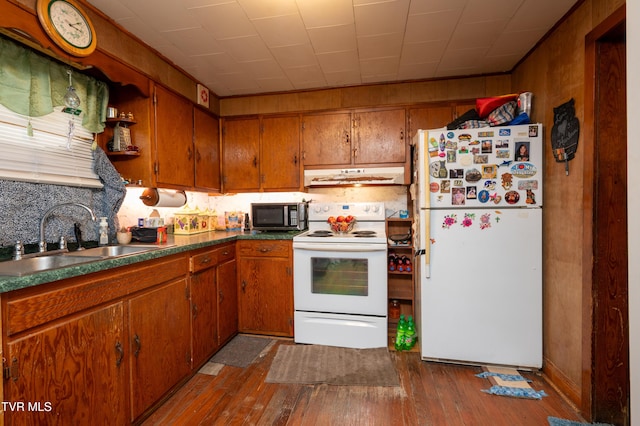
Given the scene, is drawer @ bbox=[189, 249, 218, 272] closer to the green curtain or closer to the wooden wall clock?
the green curtain

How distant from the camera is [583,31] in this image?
5.61 feet

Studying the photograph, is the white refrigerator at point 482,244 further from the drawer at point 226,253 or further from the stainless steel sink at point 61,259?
the stainless steel sink at point 61,259

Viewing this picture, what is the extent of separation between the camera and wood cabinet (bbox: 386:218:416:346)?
281 centimetres

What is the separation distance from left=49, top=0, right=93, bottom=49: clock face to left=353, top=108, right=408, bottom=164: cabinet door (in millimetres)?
2140

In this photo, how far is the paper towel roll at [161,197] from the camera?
2418 mm

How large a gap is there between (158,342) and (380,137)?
8.14 feet

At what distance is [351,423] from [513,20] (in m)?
2.68

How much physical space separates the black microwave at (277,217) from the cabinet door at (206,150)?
570 millimetres

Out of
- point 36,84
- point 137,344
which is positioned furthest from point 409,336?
point 36,84

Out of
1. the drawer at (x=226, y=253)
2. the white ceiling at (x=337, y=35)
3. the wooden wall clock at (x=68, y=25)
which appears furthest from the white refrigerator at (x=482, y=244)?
the wooden wall clock at (x=68, y=25)

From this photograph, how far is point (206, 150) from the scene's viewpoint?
3004 mm

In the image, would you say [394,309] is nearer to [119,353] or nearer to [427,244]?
[427,244]

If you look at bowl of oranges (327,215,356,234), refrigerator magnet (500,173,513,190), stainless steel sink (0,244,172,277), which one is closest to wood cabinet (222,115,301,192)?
bowl of oranges (327,215,356,234)

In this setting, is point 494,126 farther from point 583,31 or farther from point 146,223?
point 146,223
